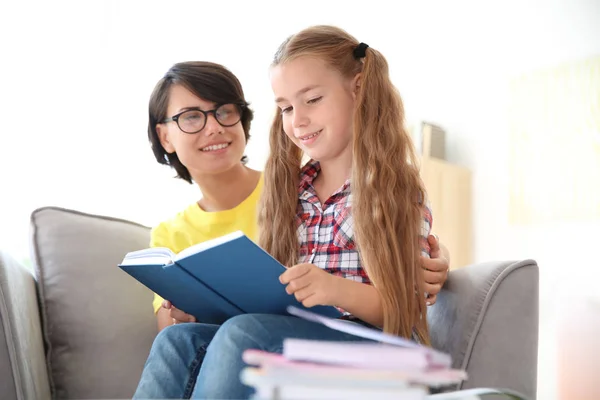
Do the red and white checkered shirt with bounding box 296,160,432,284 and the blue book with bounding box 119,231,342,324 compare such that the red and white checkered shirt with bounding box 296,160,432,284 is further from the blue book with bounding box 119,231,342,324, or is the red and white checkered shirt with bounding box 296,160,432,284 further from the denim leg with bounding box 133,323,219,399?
the denim leg with bounding box 133,323,219,399

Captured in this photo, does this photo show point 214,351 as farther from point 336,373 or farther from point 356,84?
point 356,84

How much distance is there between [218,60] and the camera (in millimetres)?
3744

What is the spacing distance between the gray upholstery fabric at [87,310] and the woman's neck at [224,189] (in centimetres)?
27

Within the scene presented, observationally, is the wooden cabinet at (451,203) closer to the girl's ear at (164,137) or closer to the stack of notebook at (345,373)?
the girl's ear at (164,137)

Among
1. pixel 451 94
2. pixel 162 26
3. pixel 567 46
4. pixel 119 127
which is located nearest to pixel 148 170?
pixel 119 127

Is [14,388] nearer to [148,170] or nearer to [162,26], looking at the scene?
[148,170]

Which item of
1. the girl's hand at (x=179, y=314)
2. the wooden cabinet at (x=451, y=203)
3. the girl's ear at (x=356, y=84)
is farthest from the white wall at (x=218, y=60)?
the girl's ear at (x=356, y=84)

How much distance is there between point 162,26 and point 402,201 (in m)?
2.60

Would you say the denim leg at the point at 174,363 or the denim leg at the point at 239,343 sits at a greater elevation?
the denim leg at the point at 239,343

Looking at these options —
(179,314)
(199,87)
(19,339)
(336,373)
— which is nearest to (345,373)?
(336,373)

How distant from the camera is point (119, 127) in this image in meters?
3.44

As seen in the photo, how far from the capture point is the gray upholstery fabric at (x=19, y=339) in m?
1.39

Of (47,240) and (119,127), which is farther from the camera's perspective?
(119,127)

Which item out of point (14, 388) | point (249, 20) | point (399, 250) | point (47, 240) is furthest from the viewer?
point (249, 20)
